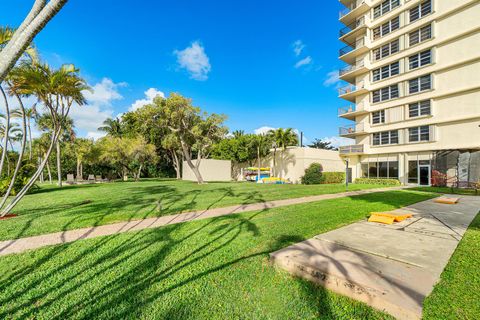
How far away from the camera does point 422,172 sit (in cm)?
2252

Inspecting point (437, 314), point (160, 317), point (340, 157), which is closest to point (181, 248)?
point (160, 317)

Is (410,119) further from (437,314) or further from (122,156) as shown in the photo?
(122,156)

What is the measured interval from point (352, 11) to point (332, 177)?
69.2ft

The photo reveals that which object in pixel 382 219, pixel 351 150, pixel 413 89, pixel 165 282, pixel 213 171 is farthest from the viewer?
pixel 213 171

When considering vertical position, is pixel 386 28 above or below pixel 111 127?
above

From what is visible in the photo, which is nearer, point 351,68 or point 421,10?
point 421,10

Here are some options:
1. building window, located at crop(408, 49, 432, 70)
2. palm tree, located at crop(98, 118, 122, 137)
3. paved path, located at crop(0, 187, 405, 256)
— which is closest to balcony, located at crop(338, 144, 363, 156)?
building window, located at crop(408, 49, 432, 70)

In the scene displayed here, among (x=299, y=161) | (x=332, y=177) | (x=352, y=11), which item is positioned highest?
(x=352, y=11)

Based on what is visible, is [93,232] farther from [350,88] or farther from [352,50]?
[352,50]

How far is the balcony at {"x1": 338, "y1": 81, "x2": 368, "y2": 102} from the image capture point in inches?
1083

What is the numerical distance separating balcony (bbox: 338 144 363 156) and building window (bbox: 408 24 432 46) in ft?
39.5

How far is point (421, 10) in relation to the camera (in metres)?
22.8

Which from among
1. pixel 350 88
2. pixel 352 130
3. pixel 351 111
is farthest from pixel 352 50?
pixel 352 130

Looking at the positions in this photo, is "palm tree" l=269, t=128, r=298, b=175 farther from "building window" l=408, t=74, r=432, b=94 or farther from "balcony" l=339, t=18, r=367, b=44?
"balcony" l=339, t=18, r=367, b=44
